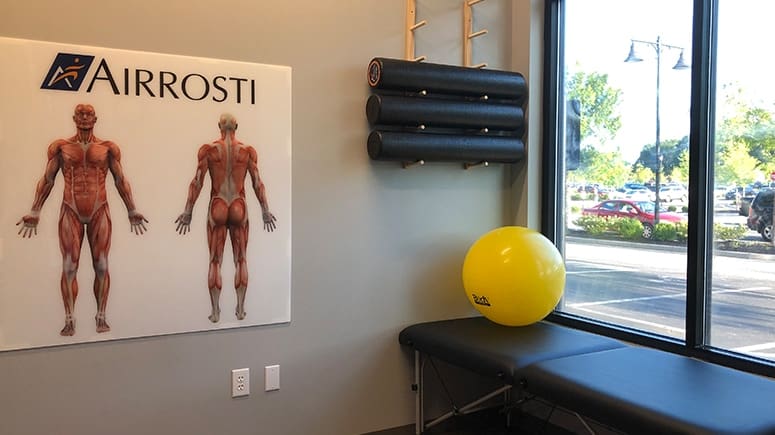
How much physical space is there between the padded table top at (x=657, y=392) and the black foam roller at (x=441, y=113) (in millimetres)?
1208

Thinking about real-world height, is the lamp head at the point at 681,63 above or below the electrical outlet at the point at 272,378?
above

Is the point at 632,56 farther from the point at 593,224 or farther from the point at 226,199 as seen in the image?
the point at 226,199

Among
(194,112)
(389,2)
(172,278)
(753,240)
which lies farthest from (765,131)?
(172,278)

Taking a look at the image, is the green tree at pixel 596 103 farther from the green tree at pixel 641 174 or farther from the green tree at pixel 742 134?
the green tree at pixel 742 134

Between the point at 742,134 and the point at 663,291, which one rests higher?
the point at 742,134

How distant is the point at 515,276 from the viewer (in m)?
2.65

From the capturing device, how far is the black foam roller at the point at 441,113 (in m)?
2.76

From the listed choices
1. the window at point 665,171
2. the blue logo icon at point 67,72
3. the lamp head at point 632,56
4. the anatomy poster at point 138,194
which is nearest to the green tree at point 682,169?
the window at point 665,171

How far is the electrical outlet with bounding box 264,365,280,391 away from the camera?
2.69 metres

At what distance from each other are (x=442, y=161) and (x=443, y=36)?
2.15 ft

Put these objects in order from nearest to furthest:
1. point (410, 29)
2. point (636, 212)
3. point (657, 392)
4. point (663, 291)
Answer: point (657, 392) < point (663, 291) < point (636, 212) < point (410, 29)

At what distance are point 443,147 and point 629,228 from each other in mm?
956

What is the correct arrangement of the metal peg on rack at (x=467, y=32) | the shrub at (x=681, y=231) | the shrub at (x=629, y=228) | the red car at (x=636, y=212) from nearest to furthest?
the shrub at (x=681, y=231), the red car at (x=636, y=212), the shrub at (x=629, y=228), the metal peg on rack at (x=467, y=32)

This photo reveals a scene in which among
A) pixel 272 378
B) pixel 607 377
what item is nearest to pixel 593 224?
pixel 607 377
